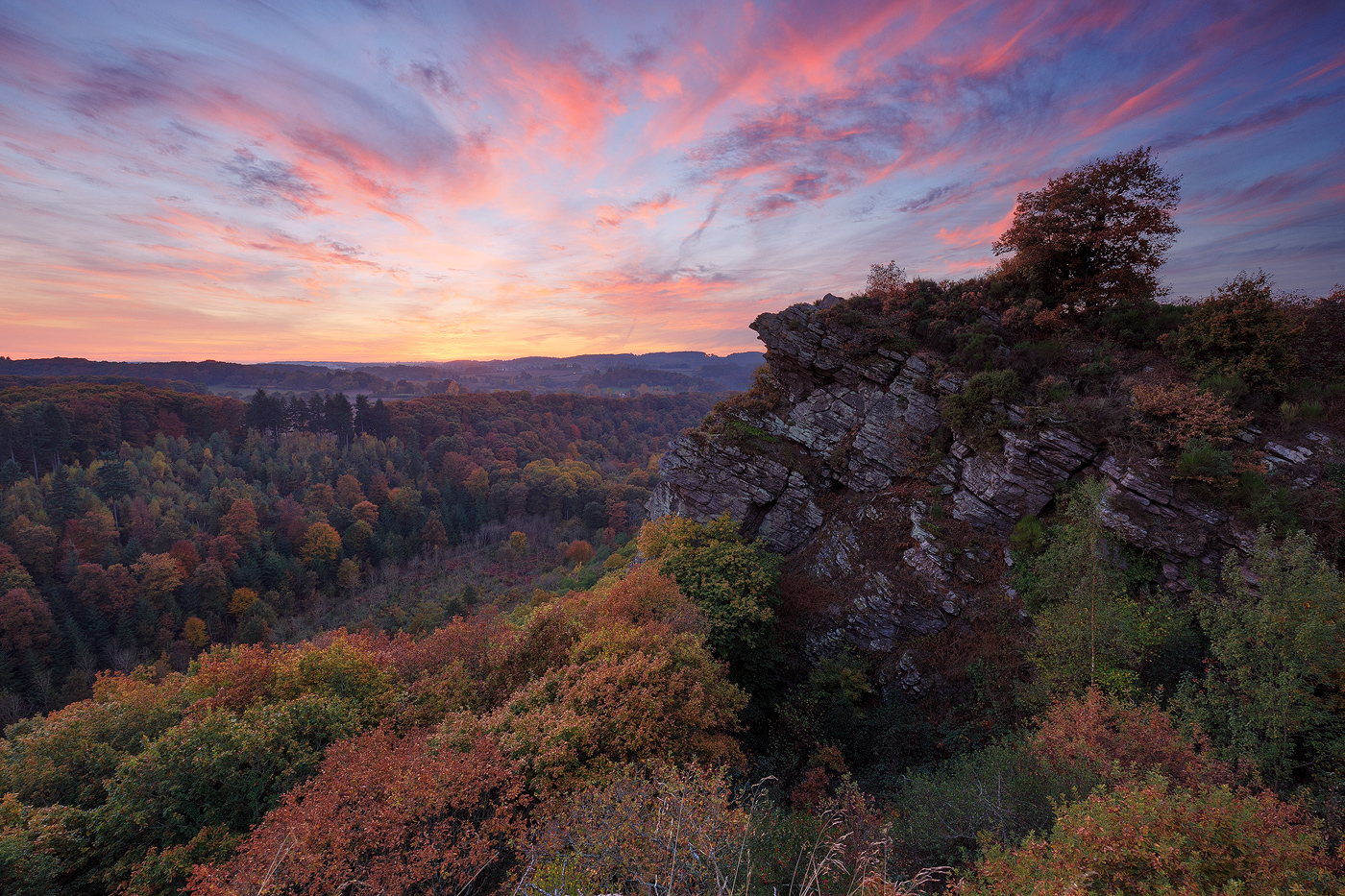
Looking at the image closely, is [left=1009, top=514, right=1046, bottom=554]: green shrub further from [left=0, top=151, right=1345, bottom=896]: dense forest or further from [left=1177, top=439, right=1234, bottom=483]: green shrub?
[left=1177, top=439, right=1234, bottom=483]: green shrub

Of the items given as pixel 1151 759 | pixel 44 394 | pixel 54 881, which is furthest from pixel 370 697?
pixel 44 394

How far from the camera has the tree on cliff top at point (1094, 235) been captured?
17.4 metres

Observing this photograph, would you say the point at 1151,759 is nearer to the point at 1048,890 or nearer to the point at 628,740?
the point at 1048,890

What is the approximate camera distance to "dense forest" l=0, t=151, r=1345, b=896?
24.3ft

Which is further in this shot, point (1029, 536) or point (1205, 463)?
point (1029, 536)

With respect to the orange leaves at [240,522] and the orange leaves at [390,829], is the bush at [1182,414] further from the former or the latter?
the orange leaves at [240,522]

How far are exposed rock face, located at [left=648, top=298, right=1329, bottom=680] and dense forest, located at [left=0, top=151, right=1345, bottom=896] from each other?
0.58m

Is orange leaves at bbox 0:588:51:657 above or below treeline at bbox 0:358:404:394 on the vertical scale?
below

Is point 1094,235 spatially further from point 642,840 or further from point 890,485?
point 642,840

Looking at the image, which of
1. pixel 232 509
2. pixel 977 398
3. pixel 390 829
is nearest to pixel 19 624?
pixel 232 509

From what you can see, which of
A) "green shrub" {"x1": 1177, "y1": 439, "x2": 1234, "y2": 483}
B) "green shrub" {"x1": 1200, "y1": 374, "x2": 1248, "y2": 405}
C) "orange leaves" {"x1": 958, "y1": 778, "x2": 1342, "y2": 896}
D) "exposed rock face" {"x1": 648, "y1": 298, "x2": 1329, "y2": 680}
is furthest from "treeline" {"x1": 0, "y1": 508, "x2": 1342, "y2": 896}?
"green shrub" {"x1": 1200, "y1": 374, "x2": 1248, "y2": 405}

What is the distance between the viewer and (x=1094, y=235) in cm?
1806

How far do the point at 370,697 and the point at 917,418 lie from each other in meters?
22.7

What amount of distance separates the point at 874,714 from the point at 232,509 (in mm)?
81555
